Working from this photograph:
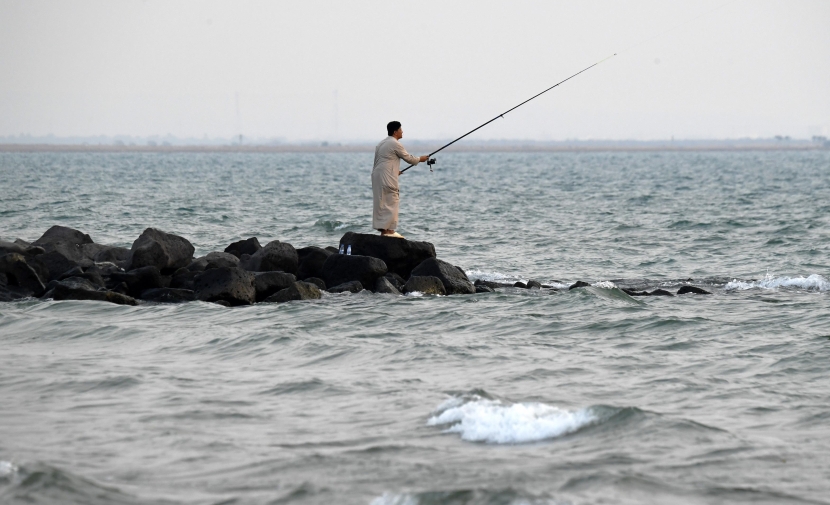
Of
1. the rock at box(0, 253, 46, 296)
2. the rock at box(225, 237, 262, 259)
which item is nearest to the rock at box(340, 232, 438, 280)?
the rock at box(225, 237, 262, 259)

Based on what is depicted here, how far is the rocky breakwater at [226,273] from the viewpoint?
12398 millimetres

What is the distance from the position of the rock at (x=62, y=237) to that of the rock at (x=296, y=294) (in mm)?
4912

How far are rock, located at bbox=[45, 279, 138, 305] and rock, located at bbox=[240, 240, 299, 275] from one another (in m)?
1.94

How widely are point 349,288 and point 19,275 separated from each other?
410cm

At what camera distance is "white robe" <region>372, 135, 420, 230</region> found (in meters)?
13.1

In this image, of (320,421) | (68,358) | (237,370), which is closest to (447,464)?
(320,421)

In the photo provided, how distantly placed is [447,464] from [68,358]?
14.9 feet

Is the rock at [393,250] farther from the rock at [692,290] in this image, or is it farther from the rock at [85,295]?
the rock at [692,290]

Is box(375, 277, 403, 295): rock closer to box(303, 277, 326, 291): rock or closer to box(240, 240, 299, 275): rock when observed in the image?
box(303, 277, 326, 291): rock

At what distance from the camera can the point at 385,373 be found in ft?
27.9

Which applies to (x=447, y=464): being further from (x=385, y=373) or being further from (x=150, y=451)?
(x=385, y=373)

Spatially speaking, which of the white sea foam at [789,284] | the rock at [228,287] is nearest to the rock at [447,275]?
the rock at [228,287]

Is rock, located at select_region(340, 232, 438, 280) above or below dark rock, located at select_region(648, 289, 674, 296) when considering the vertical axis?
above

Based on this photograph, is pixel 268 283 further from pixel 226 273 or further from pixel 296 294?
pixel 226 273
